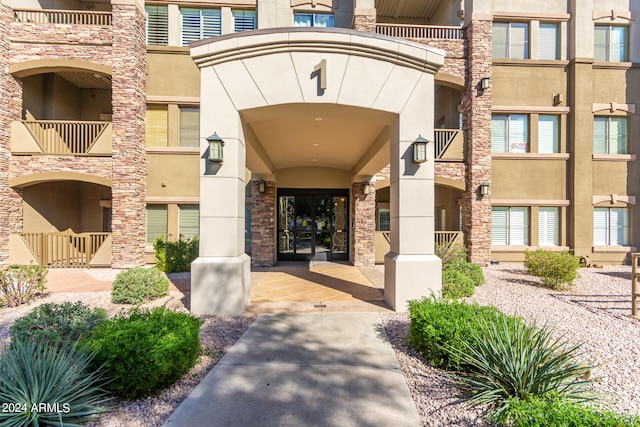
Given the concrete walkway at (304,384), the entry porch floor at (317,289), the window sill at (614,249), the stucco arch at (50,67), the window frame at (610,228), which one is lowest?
the concrete walkway at (304,384)

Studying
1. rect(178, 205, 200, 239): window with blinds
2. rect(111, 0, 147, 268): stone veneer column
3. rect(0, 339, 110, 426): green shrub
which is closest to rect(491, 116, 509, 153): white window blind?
rect(178, 205, 200, 239): window with blinds

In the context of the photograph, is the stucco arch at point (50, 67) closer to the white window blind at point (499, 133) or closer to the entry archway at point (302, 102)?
the entry archway at point (302, 102)

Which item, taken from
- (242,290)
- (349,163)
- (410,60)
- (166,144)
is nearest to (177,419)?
(242,290)

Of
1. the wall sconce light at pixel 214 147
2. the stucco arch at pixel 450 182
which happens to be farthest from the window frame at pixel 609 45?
the wall sconce light at pixel 214 147

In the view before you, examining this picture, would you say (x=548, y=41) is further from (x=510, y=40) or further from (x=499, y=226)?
(x=499, y=226)

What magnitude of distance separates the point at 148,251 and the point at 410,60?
442 inches

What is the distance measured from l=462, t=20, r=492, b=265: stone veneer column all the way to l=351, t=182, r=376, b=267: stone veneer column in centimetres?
380

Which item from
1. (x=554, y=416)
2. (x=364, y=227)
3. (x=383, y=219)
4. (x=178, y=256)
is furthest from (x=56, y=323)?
(x=383, y=219)

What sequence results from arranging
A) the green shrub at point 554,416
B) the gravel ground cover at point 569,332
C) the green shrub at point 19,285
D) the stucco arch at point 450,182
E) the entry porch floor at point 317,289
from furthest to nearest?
the stucco arch at point 450,182 → the green shrub at point 19,285 → the entry porch floor at point 317,289 → the gravel ground cover at point 569,332 → the green shrub at point 554,416

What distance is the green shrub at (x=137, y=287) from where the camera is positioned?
21.6 feet

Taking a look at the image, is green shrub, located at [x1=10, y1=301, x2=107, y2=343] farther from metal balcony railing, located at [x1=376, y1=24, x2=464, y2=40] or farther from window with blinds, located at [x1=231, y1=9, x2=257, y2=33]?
metal balcony railing, located at [x1=376, y1=24, x2=464, y2=40]

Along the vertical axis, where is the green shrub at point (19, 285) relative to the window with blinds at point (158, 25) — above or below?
below

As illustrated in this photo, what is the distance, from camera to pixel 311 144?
877 cm

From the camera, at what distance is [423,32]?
1224 cm
